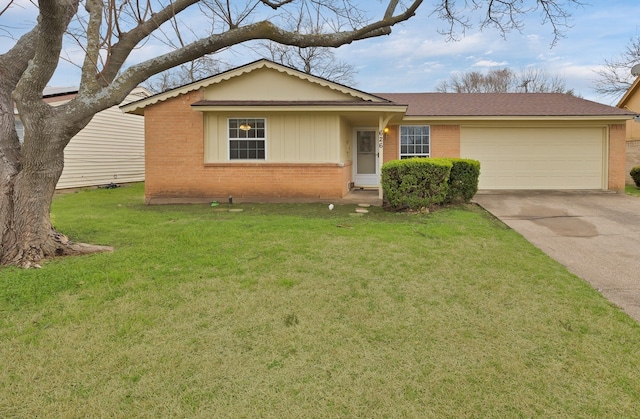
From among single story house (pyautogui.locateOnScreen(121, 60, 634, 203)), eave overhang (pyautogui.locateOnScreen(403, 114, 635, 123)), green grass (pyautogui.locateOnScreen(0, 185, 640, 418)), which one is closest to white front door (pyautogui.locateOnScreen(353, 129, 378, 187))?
eave overhang (pyautogui.locateOnScreen(403, 114, 635, 123))

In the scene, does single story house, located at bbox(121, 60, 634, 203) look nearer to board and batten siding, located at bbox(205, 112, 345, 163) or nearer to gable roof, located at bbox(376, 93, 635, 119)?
board and batten siding, located at bbox(205, 112, 345, 163)

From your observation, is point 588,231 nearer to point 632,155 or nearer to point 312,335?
point 312,335

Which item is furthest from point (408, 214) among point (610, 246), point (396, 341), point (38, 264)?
point (38, 264)

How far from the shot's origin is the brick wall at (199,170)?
1170cm

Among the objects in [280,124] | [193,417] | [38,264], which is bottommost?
[193,417]

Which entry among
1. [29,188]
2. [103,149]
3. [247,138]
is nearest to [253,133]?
[247,138]

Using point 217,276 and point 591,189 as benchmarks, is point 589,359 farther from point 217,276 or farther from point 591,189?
point 591,189

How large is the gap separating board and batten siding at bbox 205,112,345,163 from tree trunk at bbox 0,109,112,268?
6.53m

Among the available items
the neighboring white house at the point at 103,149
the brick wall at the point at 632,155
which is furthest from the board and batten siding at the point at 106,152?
the brick wall at the point at 632,155

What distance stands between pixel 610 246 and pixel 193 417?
6660 mm

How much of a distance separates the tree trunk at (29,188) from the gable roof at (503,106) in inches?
451

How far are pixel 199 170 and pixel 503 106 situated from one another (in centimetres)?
1125

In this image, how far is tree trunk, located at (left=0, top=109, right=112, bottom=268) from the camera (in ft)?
16.8

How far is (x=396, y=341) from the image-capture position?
10.6 feet
